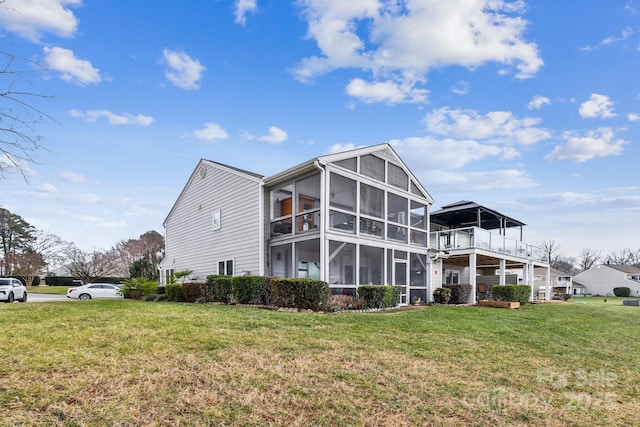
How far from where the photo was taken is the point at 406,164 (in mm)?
17984

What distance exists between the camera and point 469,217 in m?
24.5

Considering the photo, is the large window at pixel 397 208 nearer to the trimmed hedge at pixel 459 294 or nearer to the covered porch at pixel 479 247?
the covered porch at pixel 479 247

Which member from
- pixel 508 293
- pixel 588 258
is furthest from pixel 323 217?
pixel 588 258

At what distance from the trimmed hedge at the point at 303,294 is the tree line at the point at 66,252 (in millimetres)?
33006

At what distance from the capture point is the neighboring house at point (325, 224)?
46.3 feet

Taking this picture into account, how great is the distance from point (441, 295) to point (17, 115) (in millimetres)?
17429

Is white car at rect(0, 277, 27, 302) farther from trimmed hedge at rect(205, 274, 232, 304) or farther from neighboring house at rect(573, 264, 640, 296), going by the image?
neighboring house at rect(573, 264, 640, 296)

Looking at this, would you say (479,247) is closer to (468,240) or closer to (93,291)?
(468,240)

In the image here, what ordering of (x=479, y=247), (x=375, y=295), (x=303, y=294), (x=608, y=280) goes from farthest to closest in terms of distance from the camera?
(x=608, y=280), (x=479, y=247), (x=375, y=295), (x=303, y=294)

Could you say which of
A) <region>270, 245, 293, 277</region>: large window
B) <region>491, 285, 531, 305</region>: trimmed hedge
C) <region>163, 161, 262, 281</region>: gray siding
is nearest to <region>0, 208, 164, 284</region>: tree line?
<region>163, 161, 262, 281</region>: gray siding

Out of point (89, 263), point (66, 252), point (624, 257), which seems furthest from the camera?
point (624, 257)

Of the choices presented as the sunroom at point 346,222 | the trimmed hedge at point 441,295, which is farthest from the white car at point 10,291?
the trimmed hedge at point 441,295

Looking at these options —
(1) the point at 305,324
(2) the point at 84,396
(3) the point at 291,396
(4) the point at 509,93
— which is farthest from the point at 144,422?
(4) the point at 509,93

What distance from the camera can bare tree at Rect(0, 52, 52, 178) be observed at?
3.65 meters
